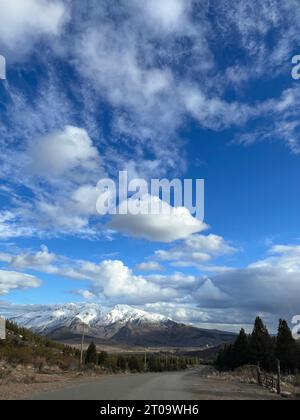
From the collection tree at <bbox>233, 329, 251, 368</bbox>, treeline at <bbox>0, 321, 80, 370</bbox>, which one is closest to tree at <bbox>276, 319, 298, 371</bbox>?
tree at <bbox>233, 329, 251, 368</bbox>

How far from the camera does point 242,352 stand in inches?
3401

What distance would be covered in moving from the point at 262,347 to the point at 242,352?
7.46 m

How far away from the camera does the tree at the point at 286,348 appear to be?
253 feet

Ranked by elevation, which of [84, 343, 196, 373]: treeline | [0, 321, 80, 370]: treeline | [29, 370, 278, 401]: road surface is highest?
[0, 321, 80, 370]: treeline

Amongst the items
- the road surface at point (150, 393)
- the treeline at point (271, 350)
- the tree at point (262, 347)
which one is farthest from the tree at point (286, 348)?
the road surface at point (150, 393)

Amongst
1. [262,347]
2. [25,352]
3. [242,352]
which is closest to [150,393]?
[25,352]

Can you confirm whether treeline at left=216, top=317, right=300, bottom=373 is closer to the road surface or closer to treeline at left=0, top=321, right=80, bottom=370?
→ treeline at left=0, top=321, right=80, bottom=370

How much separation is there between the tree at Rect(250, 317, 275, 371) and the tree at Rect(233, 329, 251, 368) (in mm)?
2356

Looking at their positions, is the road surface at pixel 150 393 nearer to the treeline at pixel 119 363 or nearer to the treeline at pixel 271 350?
the treeline at pixel 119 363

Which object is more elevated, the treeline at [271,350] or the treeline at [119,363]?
the treeline at [271,350]

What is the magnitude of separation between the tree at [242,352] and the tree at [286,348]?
6333mm

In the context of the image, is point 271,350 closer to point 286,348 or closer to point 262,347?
point 262,347

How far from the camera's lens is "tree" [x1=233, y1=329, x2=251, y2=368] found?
84219 millimetres
